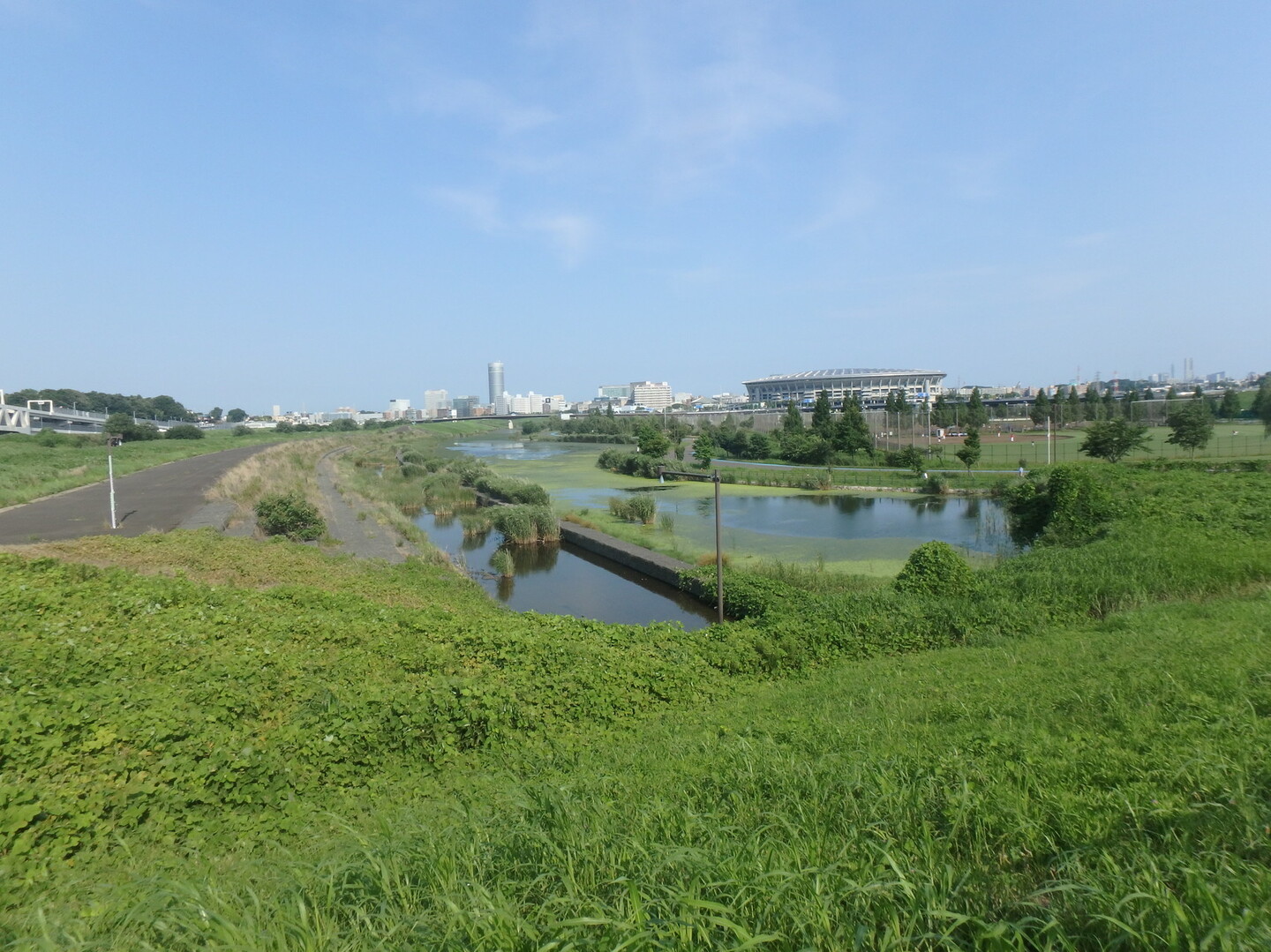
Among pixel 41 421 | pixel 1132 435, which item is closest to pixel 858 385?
pixel 1132 435

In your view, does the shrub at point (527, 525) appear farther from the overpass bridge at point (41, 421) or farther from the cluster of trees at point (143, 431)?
the cluster of trees at point (143, 431)

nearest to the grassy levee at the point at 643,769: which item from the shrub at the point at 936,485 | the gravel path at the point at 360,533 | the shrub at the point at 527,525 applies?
the gravel path at the point at 360,533

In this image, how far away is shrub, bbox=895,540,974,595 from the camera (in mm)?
10461

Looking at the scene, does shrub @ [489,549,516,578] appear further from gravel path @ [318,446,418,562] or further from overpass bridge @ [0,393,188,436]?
overpass bridge @ [0,393,188,436]

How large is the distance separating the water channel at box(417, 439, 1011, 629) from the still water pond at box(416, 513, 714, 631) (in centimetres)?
2

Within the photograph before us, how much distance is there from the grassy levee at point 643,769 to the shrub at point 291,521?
7.21m

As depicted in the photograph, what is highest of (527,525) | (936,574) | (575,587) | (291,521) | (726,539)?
(291,521)

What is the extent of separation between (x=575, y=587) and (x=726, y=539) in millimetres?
5082

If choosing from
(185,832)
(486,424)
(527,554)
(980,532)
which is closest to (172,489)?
(527,554)

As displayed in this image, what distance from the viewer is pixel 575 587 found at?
16406mm

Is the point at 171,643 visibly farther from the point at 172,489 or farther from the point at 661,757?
the point at 172,489

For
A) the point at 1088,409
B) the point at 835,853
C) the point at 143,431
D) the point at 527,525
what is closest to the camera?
the point at 835,853

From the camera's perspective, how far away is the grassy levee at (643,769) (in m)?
2.18

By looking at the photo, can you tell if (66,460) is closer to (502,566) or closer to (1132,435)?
(502,566)
